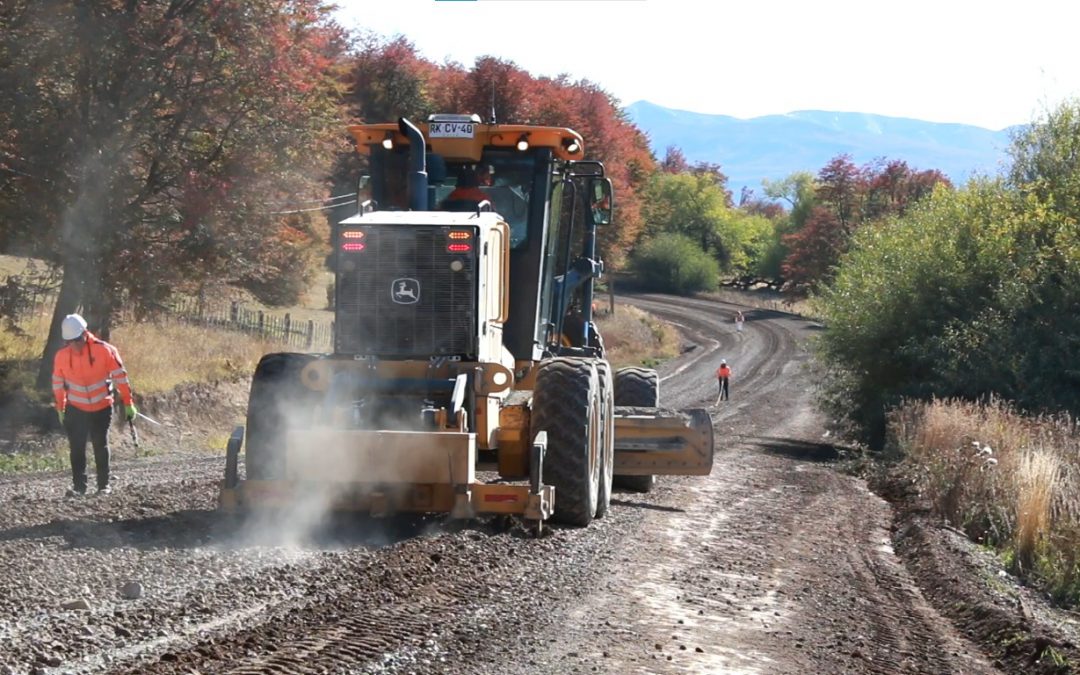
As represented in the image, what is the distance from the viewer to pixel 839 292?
99.5 ft

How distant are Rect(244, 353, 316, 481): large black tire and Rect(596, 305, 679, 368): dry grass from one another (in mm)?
34048

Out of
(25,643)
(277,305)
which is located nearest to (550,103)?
(277,305)

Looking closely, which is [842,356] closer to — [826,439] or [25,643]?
[826,439]

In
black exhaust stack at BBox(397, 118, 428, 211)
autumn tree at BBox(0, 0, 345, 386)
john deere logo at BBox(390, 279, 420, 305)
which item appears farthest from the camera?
autumn tree at BBox(0, 0, 345, 386)

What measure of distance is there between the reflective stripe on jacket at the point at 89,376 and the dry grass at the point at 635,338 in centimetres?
3302

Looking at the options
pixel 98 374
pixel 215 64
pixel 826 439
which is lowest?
pixel 826 439

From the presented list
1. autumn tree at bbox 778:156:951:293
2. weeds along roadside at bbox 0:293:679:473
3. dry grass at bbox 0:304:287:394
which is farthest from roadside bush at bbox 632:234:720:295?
dry grass at bbox 0:304:287:394

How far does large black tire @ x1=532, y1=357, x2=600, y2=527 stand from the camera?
37.8 feet

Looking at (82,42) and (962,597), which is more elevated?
(82,42)

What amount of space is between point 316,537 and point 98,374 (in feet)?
12.0

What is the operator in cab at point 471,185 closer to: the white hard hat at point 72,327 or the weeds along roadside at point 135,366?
the white hard hat at point 72,327

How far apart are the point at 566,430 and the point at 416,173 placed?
278 cm

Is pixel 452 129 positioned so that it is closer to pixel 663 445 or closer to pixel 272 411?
pixel 272 411

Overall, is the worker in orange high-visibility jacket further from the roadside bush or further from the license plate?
the roadside bush
